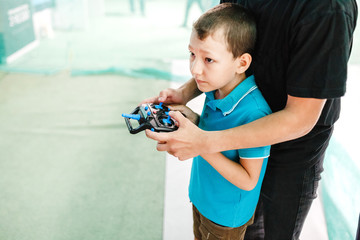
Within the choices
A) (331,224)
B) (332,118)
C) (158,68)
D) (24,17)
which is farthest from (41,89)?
(332,118)

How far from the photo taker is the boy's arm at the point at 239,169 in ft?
2.42

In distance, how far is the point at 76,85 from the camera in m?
2.69

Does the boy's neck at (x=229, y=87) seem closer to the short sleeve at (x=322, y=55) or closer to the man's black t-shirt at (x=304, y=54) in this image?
the man's black t-shirt at (x=304, y=54)

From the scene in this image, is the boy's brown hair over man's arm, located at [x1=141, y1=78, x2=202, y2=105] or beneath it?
over

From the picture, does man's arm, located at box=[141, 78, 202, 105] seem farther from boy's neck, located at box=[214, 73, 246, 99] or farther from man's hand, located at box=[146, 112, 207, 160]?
man's hand, located at box=[146, 112, 207, 160]

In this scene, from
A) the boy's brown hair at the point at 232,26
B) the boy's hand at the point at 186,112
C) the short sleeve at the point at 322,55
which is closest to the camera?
the short sleeve at the point at 322,55

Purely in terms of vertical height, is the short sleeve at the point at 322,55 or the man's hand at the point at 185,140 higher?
the short sleeve at the point at 322,55

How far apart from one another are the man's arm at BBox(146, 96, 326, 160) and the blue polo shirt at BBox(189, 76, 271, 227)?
0.07 m

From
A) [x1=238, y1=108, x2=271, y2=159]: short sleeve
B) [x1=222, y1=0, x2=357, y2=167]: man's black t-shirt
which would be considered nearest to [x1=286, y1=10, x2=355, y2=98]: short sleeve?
[x1=222, y1=0, x2=357, y2=167]: man's black t-shirt

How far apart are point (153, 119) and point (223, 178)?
0.75 ft

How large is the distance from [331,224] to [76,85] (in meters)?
2.03

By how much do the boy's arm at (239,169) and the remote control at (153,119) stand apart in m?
0.11

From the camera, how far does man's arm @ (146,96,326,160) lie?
639 millimetres

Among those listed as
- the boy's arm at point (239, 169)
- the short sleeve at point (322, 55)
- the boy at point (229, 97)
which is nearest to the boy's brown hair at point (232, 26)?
the boy at point (229, 97)
